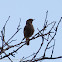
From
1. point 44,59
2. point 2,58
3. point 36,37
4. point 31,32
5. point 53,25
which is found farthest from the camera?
point 31,32

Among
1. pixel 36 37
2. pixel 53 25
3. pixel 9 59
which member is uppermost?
pixel 53 25

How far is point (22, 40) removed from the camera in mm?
4691

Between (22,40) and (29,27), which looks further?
(29,27)

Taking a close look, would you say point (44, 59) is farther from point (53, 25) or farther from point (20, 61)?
point (53, 25)

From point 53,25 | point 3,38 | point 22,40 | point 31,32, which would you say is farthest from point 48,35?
point 31,32

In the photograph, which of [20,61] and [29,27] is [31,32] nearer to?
[29,27]

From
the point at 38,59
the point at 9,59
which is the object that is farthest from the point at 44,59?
the point at 9,59

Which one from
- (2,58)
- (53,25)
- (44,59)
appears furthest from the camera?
(53,25)

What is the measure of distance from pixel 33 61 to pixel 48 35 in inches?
38.0

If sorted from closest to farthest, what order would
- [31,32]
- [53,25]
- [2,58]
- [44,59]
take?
[44,59], [2,58], [53,25], [31,32]

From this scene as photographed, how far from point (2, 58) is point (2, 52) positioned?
0.15 metres

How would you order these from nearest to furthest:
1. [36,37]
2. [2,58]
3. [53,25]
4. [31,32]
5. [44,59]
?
1. [44,59]
2. [2,58]
3. [53,25]
4. [36,37]
5. [31,32]

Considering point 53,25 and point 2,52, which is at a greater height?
point 53,25

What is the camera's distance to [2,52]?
3.48m
